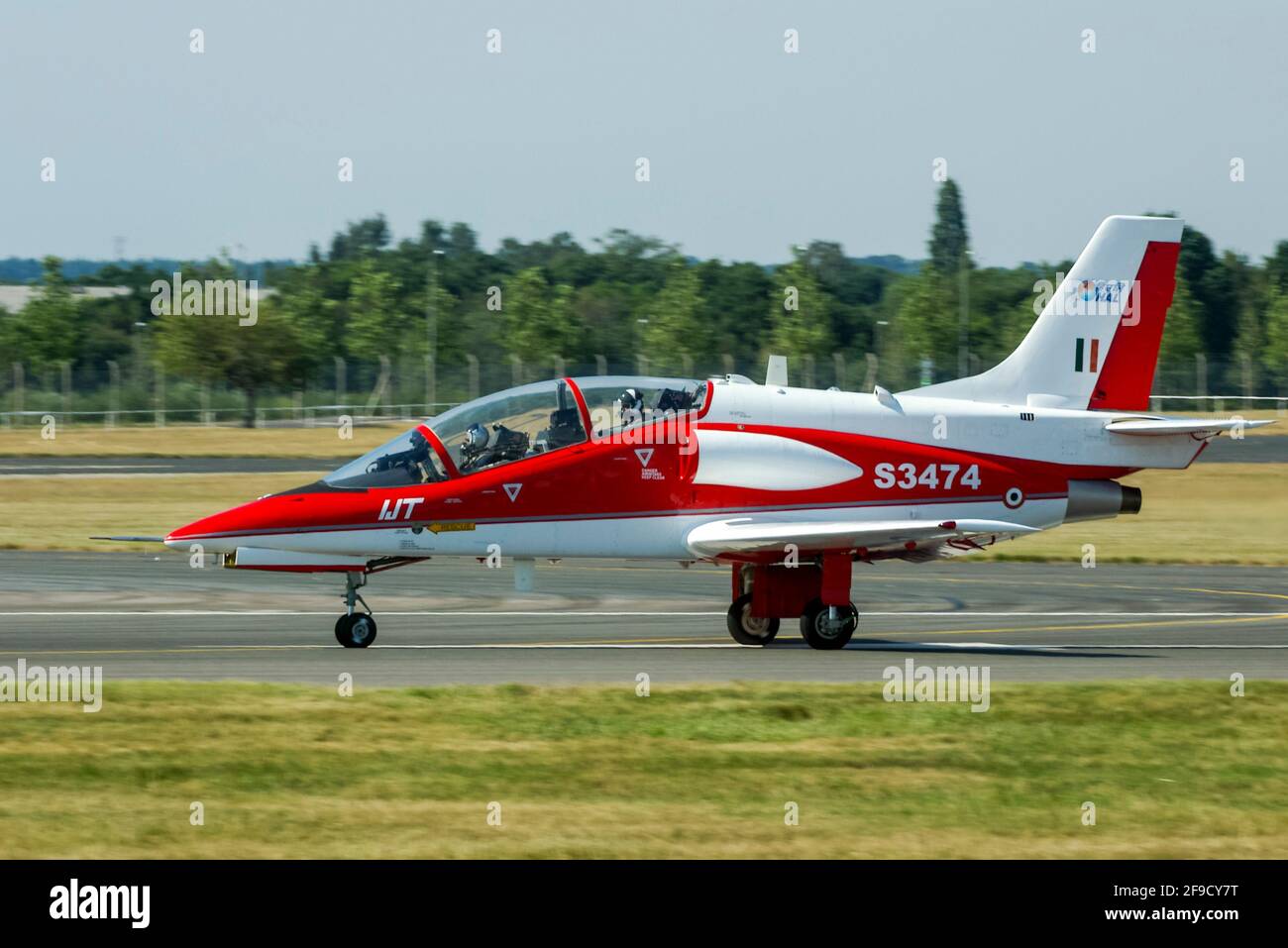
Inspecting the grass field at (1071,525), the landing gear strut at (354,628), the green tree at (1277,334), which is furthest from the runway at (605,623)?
the green tree at (1277,334)

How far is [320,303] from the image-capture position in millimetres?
91125

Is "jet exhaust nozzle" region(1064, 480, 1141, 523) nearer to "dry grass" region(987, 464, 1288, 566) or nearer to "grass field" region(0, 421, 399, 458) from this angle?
"dry grass" region(987, 464, 1288, 566)

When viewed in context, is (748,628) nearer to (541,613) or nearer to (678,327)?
(541,613)

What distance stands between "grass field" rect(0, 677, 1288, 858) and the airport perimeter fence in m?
48.2

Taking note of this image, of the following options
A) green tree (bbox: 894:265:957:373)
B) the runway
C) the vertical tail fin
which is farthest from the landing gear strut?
green tree (bbox: 894:265:957:373)

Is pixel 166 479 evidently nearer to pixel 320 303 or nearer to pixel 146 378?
pixel 146 378

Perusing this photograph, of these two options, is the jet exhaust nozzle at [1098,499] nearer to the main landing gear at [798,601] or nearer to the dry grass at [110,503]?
the main landing gear at [798,601]

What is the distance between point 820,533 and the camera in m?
18.0

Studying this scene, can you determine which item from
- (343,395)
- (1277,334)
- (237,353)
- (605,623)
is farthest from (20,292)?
(605,623)

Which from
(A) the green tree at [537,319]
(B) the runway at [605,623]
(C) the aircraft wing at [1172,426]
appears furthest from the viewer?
(A) the green tree at [537,319]

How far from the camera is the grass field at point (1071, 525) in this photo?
3139 cm

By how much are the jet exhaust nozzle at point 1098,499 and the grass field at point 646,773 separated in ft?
14.6
